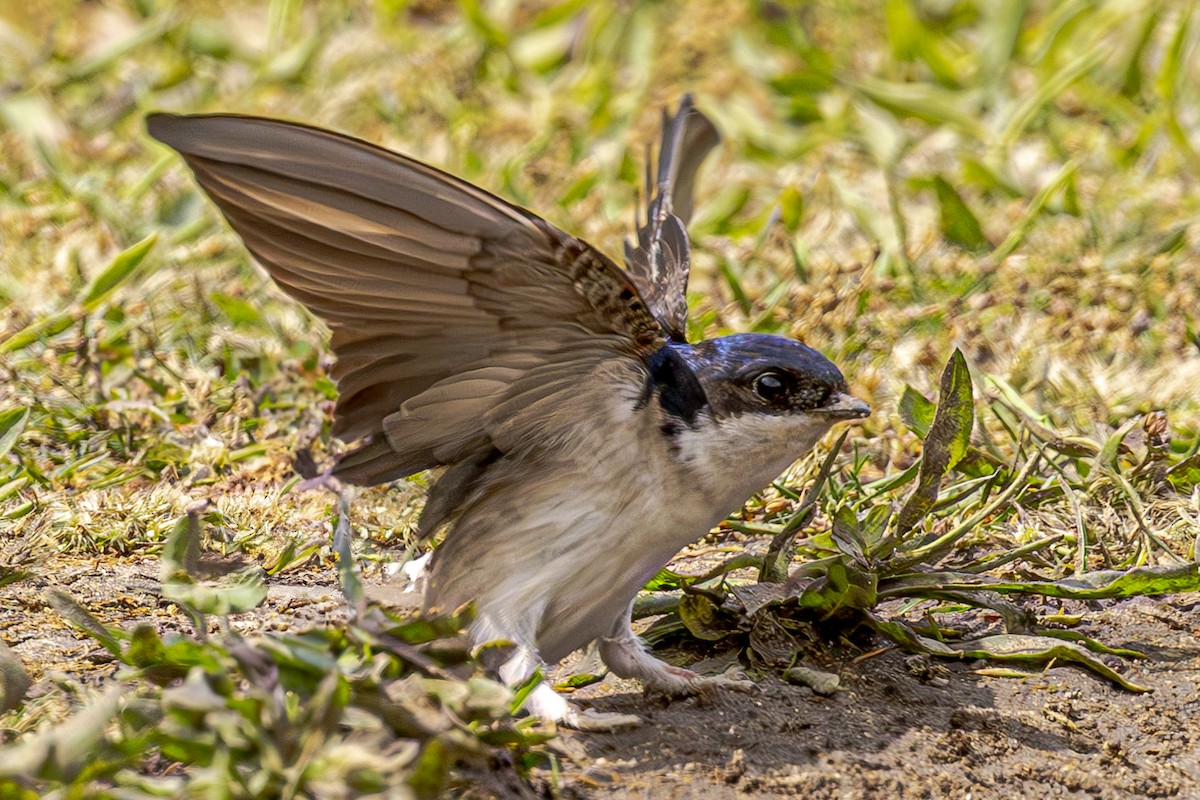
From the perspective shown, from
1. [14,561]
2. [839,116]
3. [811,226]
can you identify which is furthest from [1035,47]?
[14,561]

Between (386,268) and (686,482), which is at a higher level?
(386,268)

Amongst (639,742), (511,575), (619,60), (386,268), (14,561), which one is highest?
(619,60)

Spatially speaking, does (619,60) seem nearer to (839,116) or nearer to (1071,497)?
(839,116)

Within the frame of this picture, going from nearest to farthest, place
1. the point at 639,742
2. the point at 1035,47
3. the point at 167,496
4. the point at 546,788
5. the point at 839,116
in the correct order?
1. the point at 546,788
2. the point at 639,742
3. the point at 167,496
4. the point at 839,116
5. the point at 1035,47

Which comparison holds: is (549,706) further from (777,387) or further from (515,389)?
(777,387)

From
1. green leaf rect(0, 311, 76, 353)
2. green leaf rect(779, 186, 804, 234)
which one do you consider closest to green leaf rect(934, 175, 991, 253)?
green leaf rect(779, 186, 804, 234)

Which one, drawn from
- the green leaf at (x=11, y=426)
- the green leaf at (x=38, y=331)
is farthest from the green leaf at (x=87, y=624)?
the green leaf at (x=38, y=331)

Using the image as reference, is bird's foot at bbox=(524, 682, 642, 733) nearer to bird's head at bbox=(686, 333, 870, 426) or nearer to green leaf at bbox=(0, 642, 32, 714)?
bird's head at bbox=(686, 333, 870, 426)

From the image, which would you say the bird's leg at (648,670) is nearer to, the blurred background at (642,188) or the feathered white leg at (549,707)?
the feathered white leg at (549,707)
